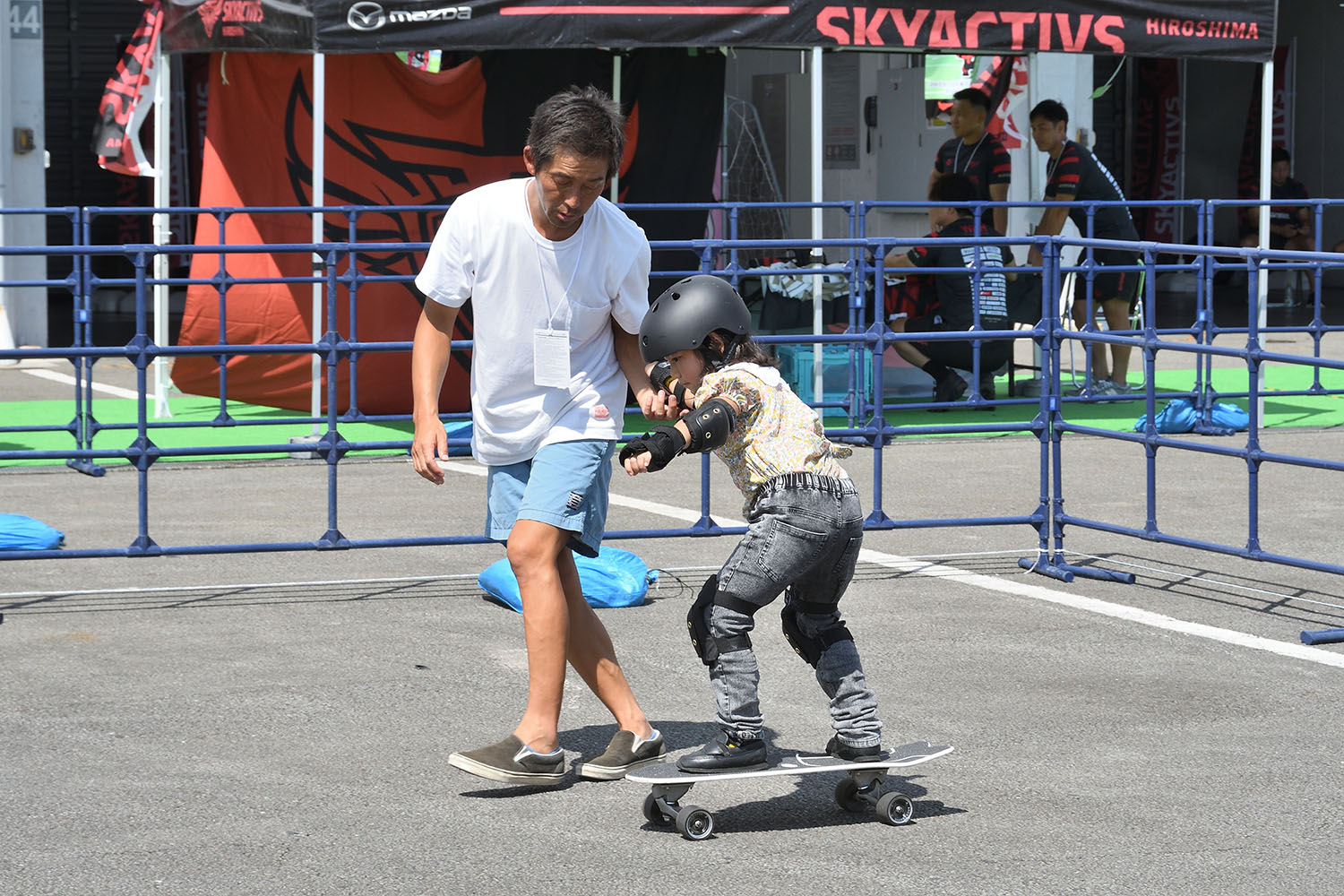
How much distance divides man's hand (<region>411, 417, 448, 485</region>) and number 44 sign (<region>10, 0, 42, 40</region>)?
1485cm

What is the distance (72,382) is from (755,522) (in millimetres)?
12621

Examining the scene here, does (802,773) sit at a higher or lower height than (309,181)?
lower

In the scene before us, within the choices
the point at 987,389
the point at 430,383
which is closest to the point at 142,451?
the point at 430,383

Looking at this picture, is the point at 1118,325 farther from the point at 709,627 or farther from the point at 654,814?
the point at 654,814

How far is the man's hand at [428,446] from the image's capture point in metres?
5.19

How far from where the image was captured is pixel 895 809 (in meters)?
4.82

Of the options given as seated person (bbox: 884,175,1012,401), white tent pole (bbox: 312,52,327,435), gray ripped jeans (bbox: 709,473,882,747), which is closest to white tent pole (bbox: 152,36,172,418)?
white tent pole (bbox: 312,52,327,435)

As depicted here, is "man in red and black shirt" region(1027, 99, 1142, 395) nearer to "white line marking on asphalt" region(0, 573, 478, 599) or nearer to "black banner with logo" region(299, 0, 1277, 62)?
"black banner with logo" region(299, 0, 1277, 62)

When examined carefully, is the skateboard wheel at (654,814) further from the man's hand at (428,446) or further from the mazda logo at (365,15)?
the mazda logo at (365,15)

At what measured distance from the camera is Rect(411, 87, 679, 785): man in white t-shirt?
Answer: 16.6ft

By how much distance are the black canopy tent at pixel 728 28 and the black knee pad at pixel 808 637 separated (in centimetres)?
695

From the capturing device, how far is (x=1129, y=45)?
13.3 m

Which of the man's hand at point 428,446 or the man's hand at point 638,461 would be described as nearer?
the man's hand at point 638,461

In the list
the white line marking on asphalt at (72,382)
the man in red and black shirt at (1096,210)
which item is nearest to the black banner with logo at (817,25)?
the man in red and black shirt at (1096,210)
